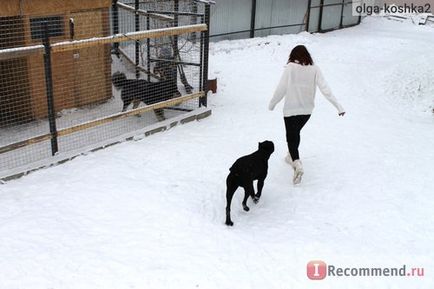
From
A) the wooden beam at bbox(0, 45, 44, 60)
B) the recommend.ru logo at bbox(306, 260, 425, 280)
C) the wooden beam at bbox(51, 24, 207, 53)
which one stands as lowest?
the recommend.ru logo at bbox(306, 260, 425, 280)

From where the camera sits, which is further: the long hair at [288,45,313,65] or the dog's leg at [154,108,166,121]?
the dog's leg at [154,108,166,121]

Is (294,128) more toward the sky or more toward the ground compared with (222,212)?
more toward the sky

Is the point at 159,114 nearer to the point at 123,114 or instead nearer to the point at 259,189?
the point at 123,114

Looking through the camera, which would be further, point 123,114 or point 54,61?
point 54,61

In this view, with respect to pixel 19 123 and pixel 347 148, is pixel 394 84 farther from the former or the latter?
pixel 19 123

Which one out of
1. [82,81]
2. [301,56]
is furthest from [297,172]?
[82,81]

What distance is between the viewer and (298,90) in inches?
243

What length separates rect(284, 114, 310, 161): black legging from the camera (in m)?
6.32

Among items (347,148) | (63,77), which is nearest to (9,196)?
(63,77)

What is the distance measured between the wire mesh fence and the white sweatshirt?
2252 millimetres

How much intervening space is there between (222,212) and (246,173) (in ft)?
1.93

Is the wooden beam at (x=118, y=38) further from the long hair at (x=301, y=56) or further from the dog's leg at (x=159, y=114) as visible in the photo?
the long hair at (x=301, y=56)

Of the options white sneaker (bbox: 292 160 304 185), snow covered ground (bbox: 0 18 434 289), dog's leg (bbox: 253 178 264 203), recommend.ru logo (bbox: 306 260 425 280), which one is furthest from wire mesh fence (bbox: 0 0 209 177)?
recommend.ru logo (bbox: 306 260 425 280)

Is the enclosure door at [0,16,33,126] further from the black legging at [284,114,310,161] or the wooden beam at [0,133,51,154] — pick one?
the black legging at [284,114,310,161]
